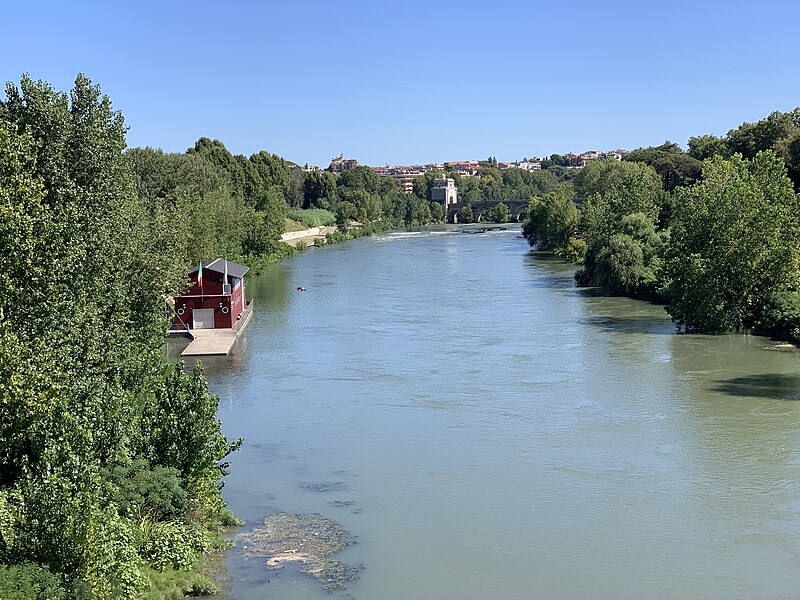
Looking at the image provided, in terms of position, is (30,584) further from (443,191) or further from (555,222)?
(443,191)

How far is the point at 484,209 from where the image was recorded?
12681 centimetres

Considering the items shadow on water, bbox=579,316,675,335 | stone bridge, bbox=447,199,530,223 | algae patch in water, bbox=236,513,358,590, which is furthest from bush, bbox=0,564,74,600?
stone bridge, bbox=447,199,530,223

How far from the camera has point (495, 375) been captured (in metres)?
25.7

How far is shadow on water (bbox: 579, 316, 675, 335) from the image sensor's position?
32.9m

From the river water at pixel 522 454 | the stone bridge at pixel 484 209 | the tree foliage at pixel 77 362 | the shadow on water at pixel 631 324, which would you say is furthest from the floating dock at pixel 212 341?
the stone bridge at pixel 484 209

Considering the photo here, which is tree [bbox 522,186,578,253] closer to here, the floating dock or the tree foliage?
the floating dock

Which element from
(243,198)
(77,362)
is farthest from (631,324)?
(243,198)

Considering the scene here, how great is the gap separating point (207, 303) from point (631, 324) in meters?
14.6

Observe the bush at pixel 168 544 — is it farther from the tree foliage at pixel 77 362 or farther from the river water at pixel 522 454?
the river water at pixel 522 454

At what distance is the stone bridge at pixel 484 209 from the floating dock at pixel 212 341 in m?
92.9

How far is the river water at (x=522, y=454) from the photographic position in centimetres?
1355

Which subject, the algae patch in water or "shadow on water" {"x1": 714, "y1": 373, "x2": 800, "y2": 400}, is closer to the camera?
the algae patch in water

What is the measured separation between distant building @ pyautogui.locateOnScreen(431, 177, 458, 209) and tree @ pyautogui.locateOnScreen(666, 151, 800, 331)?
104945 mm

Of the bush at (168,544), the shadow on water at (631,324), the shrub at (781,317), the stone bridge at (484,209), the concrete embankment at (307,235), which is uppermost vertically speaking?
the stone bridge at (484,209)
